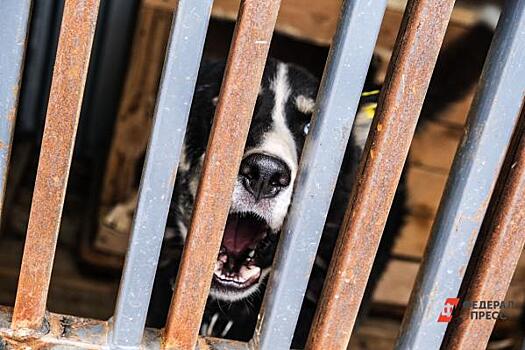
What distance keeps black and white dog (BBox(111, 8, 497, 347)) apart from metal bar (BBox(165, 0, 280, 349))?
0.63m

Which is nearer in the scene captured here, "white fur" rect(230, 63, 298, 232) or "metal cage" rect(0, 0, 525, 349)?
"metal cage" rect(0, 0, 525, 349)

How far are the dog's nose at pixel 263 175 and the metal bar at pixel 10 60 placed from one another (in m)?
0.77

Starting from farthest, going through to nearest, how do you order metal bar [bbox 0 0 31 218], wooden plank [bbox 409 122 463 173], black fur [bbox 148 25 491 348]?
1. wooden plank [bbox 409 122 463 173]
2. black fur [bbox 148 25 491 348]
3. metal bar [bbox 0 0 31 218]

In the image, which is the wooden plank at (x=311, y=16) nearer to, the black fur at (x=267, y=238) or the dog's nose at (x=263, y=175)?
the black fur at (x=267, y=238)

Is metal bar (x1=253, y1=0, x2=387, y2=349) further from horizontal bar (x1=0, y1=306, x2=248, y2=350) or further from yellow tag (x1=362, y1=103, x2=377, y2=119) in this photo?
yellow tag (x1=362, y1=103, x2=377, y2=119)

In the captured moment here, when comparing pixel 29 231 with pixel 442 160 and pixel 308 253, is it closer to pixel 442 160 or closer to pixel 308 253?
pixel 308 253

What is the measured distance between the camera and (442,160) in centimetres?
311

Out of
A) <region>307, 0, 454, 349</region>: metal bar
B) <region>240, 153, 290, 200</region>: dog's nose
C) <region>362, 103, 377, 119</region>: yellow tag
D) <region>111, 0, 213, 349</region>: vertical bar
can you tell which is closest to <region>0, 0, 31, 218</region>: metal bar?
<region>111, 0, 213, 349</region>: vertical bar

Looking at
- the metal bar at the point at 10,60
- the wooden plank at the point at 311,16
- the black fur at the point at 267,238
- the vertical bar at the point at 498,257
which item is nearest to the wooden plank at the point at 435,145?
the wooden plank at the point at 311,16

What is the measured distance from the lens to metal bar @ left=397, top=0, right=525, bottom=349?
122 cm

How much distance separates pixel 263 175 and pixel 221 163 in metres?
0.67

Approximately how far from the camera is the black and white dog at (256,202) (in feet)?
6.31

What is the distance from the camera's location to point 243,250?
6.89 ft

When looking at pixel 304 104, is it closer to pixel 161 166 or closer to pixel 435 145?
pixel 435 145
